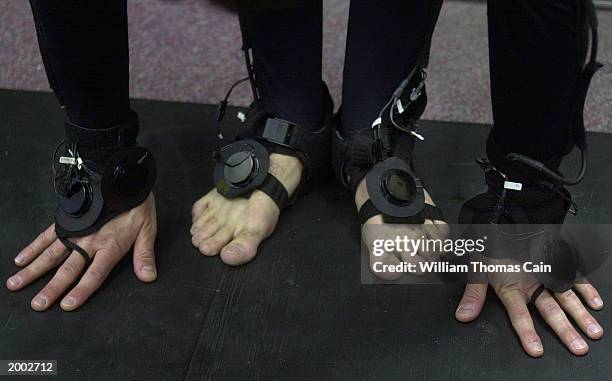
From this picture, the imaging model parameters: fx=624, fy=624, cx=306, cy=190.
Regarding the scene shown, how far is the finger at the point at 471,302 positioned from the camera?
0.84m

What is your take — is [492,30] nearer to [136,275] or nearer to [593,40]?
[593,40]

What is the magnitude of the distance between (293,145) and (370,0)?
0.25 meters

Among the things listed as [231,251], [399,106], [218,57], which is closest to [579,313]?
[399,106]

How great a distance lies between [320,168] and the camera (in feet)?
3.55

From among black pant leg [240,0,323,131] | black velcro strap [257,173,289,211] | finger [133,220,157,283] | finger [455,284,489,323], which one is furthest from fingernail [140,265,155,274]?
finger [455,284,489,323]

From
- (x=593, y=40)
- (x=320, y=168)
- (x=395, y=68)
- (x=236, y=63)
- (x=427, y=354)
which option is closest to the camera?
(x=593, y=40)

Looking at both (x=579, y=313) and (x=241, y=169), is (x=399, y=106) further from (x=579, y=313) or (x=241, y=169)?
(x=579, y=313)

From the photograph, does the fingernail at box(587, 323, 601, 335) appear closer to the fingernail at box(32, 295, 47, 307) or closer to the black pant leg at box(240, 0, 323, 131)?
the black pant leg at box(240, 0, 323, 131)

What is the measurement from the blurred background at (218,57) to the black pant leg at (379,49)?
384mm

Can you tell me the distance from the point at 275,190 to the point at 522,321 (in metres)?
0.41

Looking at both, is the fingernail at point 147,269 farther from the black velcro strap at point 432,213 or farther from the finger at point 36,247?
the black velcro strap at point 432,213

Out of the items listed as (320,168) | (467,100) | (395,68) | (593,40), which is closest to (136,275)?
(320,168)

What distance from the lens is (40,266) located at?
891 millimetres

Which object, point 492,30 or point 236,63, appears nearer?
point 492,30
